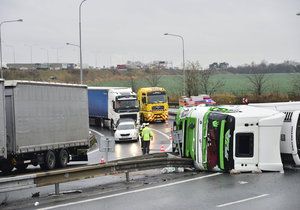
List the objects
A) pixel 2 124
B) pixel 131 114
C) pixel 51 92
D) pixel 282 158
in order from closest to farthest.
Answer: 1. pixel 2 124
2. pixel 282 158
3. pixel 51 92
4. pixel 131 114

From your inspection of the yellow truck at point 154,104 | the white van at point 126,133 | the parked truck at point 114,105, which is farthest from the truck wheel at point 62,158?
the yellow truck at point 154,104

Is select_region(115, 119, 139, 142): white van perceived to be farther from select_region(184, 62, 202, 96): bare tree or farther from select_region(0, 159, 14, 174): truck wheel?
select_region(184, 62, 202, 96): bare tree

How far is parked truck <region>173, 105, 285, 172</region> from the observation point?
1864 cm

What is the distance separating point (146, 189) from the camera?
16078 millimetres

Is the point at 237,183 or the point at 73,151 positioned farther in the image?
the point at 73,151

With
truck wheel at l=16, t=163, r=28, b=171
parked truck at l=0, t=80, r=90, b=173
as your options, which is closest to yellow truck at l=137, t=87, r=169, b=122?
parked truck at l=0, t=80, r=90, b=173

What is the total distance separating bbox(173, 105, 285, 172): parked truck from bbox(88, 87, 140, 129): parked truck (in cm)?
3016

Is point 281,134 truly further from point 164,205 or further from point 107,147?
point 164,205

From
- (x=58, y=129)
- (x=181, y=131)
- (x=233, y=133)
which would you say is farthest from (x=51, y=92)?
(x=233, y=133)

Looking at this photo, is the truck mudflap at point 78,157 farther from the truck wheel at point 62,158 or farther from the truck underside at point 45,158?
the truck wheel at point 62,158

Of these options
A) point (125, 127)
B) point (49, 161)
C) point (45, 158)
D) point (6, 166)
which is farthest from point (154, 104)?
point (6, 166)

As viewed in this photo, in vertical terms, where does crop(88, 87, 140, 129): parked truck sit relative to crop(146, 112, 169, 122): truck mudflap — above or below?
above

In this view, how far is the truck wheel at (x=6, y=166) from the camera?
2041cm

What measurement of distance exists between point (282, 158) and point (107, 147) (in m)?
6.07
